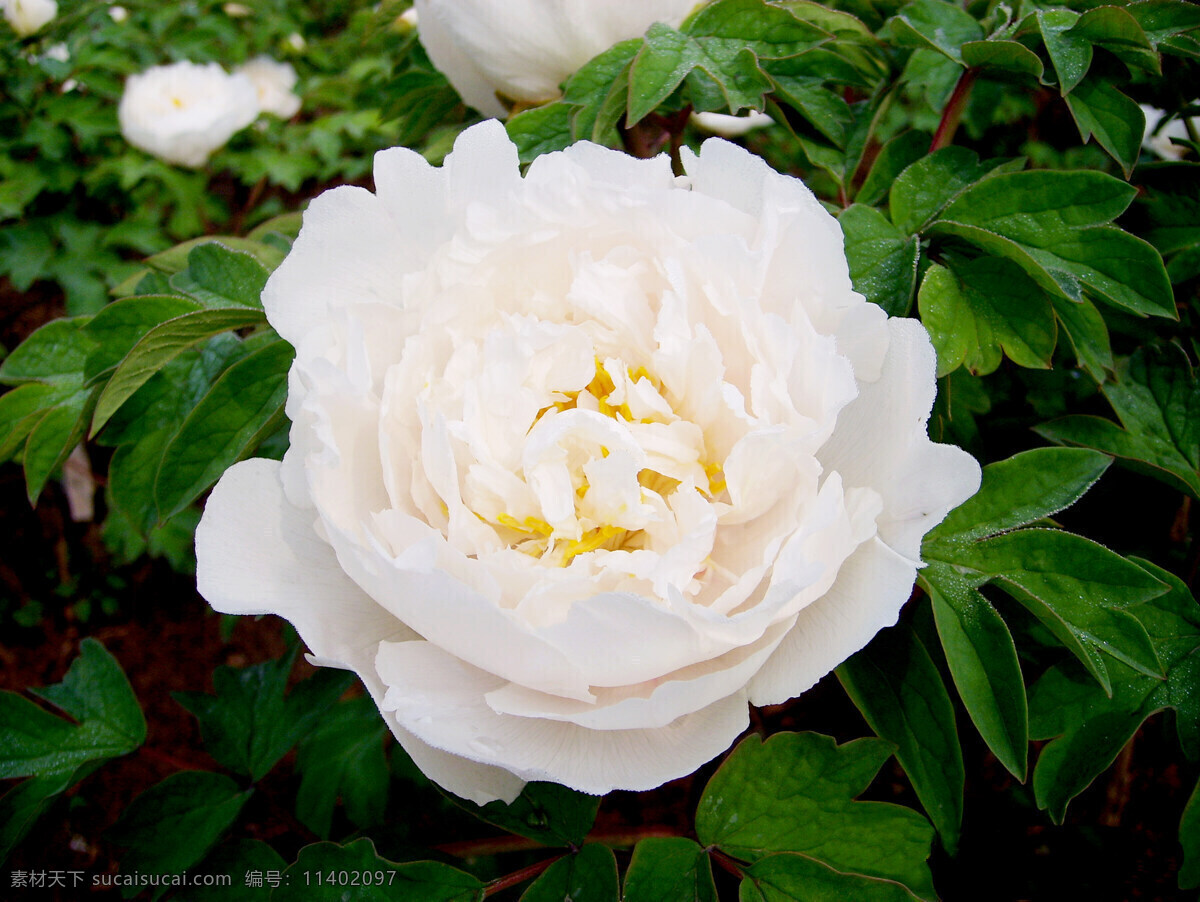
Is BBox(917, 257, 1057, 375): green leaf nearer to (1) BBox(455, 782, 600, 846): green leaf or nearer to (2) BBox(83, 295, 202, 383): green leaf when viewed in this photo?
(1) BBox(455, 782, 600, 846): green leaf

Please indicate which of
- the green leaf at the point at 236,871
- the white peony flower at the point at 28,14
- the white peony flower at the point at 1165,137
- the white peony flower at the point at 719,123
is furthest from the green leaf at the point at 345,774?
the white peony flower at the point at 28,14

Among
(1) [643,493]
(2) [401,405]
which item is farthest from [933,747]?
(2) [401,405]

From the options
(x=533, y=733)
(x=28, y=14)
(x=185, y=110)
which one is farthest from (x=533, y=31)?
(x=28, y=14)

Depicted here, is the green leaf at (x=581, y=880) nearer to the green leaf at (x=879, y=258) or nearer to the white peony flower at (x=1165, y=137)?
the green leaf at (x=879, y=258)

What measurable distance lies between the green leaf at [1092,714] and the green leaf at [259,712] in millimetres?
670

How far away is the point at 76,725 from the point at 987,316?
99 centimetres

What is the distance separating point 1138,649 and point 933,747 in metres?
0.16

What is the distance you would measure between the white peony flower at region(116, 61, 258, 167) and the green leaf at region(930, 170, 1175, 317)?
191cm

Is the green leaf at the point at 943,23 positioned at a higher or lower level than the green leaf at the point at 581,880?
higher

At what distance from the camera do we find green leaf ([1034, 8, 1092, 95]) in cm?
70

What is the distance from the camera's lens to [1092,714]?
26.5 inches

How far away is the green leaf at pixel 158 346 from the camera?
2.33ft

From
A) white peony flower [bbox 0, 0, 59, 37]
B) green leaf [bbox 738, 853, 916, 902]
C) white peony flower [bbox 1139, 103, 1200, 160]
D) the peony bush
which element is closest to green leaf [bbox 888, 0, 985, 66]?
the peony bush

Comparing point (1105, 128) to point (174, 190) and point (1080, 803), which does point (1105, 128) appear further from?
point (174, 190)
